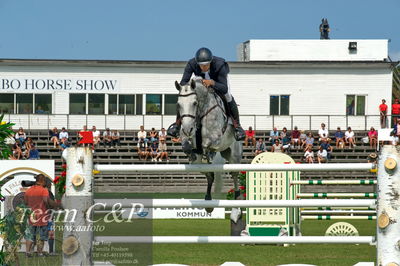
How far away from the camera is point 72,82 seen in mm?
40375

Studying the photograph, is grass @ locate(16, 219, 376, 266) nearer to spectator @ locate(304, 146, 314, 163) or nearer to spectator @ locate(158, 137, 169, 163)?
spectator @ locate(304, 146, 314, 163)

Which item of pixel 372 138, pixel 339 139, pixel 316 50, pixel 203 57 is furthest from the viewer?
pixel 316 50

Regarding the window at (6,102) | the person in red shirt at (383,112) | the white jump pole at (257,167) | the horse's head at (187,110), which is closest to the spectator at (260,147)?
the person in red shirt at (383,112)

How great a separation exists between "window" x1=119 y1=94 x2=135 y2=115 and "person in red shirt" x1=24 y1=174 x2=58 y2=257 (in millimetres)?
28424

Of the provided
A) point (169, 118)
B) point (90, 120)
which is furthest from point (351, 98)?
point (90, 120)

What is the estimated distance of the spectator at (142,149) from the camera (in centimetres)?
3419

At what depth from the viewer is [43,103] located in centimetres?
3994

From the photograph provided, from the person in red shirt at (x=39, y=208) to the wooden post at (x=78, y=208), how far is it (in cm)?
261

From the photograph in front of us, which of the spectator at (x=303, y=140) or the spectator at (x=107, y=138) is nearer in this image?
the spectator at (x=303, y=140)

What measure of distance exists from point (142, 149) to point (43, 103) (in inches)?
291

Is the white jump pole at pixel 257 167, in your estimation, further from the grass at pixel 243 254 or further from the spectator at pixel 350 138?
the spectator at pixel 350 138

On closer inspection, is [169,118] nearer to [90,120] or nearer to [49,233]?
[90,120]

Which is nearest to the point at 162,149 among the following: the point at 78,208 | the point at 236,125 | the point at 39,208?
the point at 39,208

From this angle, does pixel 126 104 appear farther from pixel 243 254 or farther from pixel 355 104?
pixel 243 254
